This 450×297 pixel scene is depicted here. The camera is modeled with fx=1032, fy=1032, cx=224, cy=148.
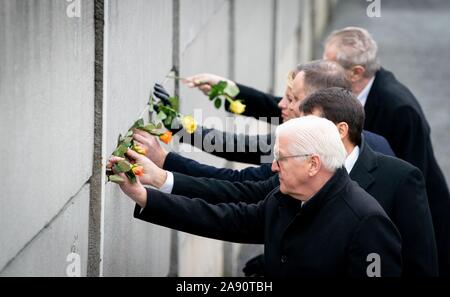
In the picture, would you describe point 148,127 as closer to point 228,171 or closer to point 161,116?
point 161,116

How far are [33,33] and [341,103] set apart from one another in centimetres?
159

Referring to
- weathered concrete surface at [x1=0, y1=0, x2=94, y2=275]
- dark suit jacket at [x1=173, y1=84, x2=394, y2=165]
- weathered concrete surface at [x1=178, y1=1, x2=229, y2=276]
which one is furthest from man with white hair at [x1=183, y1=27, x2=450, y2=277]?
weathered concrete surface at [x1=0, y1=0, x2=94, y2=275]

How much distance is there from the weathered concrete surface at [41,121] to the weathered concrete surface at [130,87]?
0.88 feet

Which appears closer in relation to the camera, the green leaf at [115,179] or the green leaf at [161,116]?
the green leaf at [115,179]

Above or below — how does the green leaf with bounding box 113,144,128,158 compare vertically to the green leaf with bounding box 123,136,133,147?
below

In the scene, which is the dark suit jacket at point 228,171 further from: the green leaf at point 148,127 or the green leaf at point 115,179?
the green leaf at point 115,179

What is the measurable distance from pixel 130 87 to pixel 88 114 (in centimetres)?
64

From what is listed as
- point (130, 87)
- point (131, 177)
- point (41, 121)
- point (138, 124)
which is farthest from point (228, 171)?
point (41, 121)

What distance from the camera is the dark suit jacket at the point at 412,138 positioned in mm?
5629

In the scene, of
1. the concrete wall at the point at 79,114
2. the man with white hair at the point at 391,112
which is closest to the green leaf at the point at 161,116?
the concrete wall at the point at 79,114

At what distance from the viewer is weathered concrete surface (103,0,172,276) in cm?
403

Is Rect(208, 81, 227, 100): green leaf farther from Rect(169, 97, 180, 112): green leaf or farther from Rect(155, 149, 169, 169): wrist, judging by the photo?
Rect(155, 149, 169, 169): wrist

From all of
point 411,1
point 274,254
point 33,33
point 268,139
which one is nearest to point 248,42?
point 268,139

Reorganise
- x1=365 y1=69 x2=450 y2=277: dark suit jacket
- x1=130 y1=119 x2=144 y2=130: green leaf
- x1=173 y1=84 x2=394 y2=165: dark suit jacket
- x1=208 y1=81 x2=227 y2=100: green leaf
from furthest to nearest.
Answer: x1=365 y1=69 x2=450 y2=277: dark suit jacket, x1=173 y1=84 x2=394 y2=165: dark suit jacket, x1=208 y1=81 x2=227 y2=100: green leaf, x1=130 y1=119 x2=144 y2=130: green leaf
